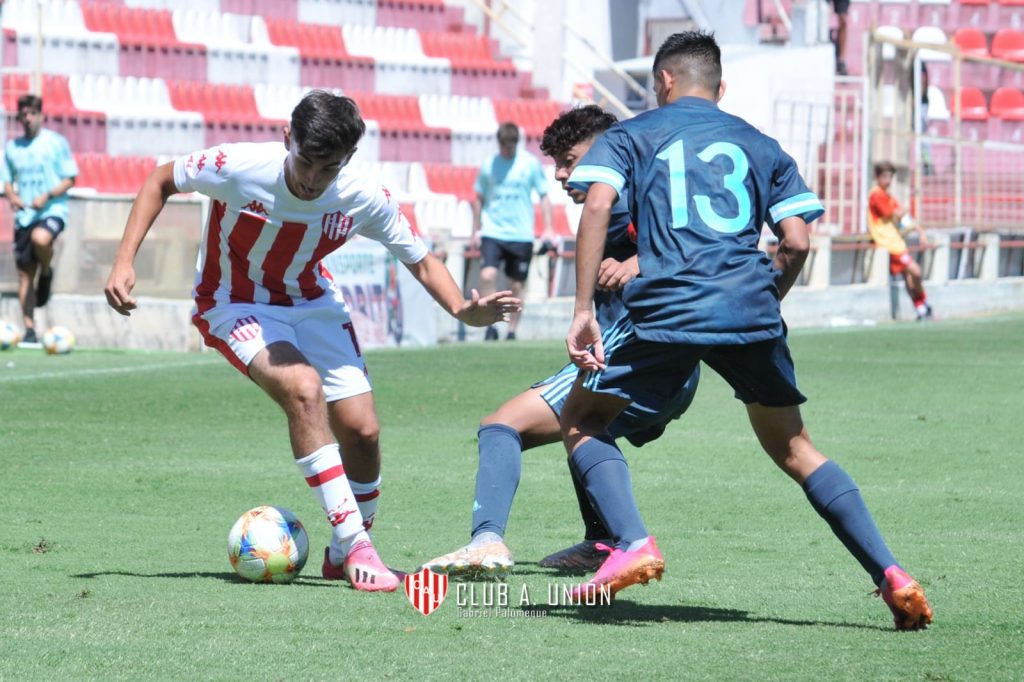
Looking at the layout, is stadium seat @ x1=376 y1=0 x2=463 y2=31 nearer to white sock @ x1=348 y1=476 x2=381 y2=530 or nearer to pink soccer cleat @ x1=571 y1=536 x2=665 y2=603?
white sock @ x1=348 y1=476 x2=381 y2=530

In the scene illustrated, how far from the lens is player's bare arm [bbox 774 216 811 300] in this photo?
5250mm

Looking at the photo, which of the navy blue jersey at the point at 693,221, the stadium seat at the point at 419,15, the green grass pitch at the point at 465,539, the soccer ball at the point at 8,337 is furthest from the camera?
the stadium seat at the point at 419,15

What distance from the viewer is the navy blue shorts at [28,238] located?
51.4ft

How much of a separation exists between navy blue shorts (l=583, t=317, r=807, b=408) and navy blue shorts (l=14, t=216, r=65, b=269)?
37.5ft

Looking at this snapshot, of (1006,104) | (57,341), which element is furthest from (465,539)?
(1006,104)

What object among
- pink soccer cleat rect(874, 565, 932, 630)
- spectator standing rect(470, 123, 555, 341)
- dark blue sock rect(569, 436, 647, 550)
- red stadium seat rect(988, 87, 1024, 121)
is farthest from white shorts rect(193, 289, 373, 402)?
red stadium seat rect(988, 87, 1024, 121)

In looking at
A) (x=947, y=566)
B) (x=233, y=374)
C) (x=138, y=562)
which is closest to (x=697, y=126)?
(x=947, y=566)

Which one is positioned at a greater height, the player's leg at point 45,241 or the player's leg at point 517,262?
the player's leg at point 45,241

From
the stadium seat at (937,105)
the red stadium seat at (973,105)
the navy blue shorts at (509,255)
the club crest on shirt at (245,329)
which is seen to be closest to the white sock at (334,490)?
the club crest on shirt at (245,329)

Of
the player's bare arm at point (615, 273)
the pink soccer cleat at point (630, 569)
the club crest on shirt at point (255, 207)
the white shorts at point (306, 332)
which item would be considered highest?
the club crest on shirt at point (255, 207)

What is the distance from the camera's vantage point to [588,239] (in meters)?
4.95

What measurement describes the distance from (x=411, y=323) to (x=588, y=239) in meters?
11.8

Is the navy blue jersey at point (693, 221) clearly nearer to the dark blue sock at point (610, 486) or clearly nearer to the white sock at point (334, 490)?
the dark blue sock at point (610, 486)

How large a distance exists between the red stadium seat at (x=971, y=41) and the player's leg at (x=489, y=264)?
19.3m
